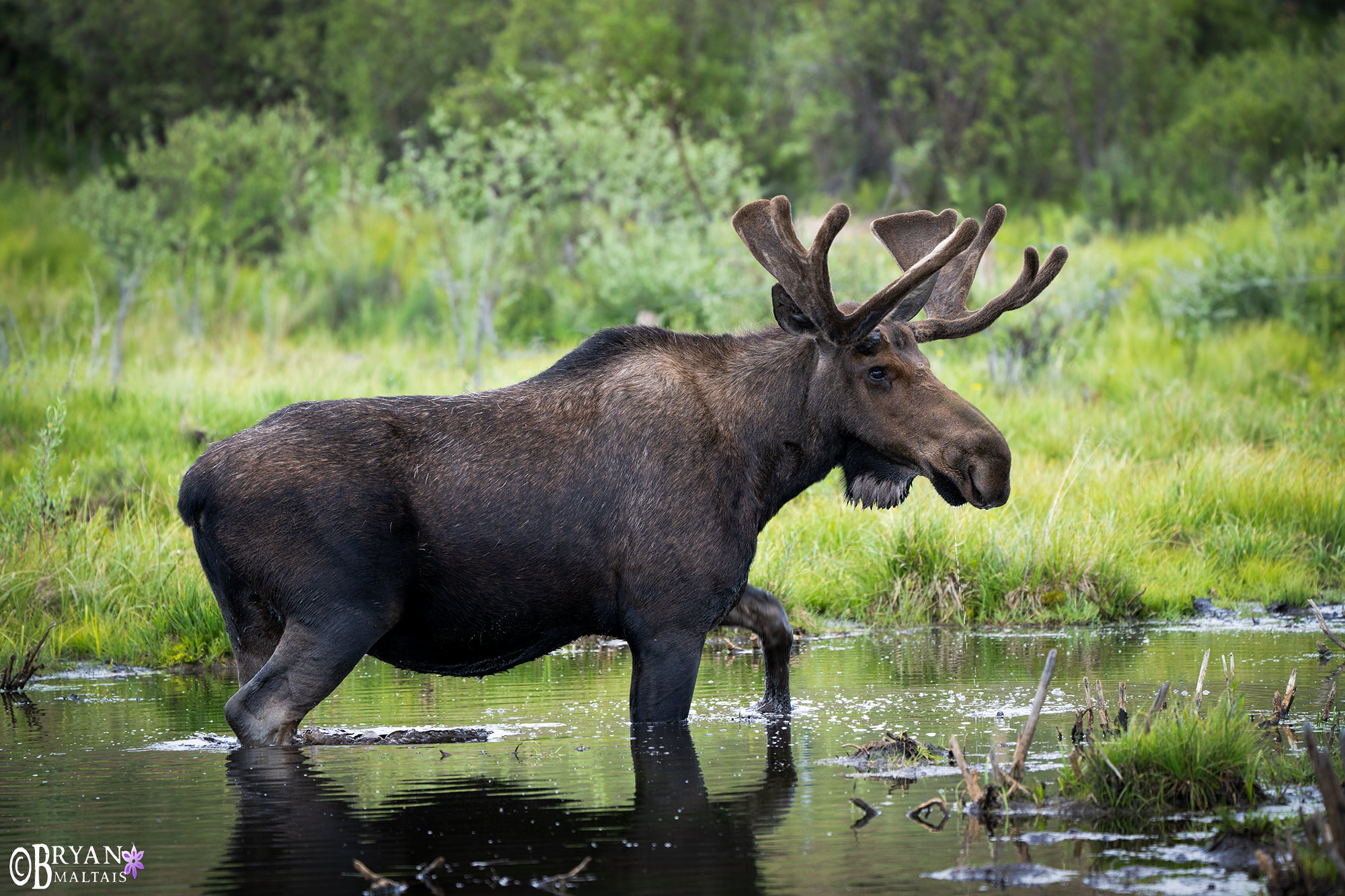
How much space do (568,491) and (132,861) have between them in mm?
2261

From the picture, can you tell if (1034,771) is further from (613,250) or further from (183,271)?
(183,271)

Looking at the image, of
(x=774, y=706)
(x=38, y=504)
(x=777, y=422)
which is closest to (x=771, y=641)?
(x=774, y=706)

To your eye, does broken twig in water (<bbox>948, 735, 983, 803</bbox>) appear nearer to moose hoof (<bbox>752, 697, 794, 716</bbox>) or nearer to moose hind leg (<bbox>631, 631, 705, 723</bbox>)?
moose hind leg (<bbox>631, 631, 705, 723</bbox>)

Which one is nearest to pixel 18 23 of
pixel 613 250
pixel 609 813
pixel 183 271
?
pixel 183 271

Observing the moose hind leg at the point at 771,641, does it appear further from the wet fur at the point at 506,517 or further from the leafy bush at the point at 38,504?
the leafy bush at the point at 38,504

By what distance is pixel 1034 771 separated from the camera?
533 cm

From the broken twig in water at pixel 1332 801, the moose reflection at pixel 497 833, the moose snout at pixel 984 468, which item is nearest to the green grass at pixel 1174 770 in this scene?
the moose reflection at pixel 497 833

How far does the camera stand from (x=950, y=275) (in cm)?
716

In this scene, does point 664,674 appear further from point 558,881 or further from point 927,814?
point 558,881

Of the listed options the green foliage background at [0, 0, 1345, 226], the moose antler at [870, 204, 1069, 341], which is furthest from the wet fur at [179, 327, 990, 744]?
the green foliage background at [0, 0, 1345, 226]

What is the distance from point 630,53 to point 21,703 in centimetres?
2449

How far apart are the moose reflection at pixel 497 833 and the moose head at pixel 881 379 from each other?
1.31 m

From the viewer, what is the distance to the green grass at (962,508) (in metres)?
9.30

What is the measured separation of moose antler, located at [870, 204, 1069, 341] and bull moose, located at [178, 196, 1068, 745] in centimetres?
35
